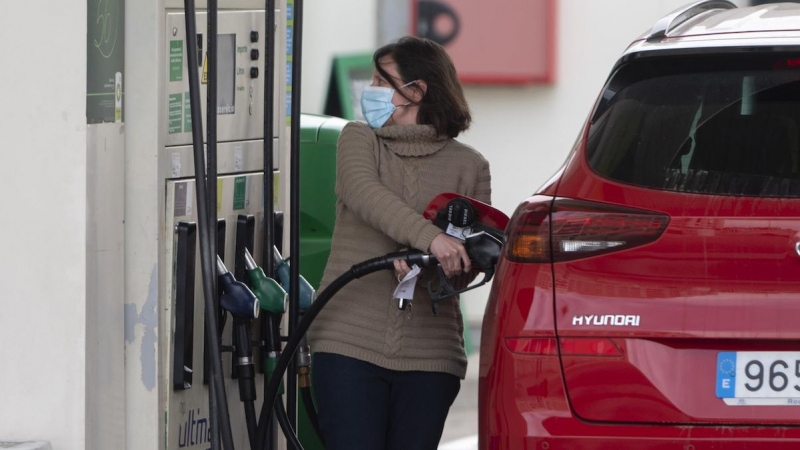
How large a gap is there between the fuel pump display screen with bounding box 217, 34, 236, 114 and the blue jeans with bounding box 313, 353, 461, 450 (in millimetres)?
875

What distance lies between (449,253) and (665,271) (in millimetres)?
723

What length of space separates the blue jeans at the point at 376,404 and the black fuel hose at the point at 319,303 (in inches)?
3.5

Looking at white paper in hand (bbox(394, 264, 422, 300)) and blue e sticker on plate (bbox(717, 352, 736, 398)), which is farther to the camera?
white paper in hand (bbox(394, 264, 422, 300))

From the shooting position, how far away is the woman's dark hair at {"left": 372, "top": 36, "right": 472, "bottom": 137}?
4035 millimetres

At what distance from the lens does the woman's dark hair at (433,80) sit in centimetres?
404

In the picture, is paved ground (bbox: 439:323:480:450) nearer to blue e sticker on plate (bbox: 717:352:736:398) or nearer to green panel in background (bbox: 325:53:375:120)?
green panel in background (bbox: 325:53:375:120)

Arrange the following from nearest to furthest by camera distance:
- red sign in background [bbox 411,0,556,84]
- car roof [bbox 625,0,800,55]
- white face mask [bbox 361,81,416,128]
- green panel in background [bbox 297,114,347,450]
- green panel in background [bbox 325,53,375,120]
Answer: car roof [bbox 625,0,800,55], white face mask [bbox 361,81,416,128], green panel in background [bbox 297,114,347,450], green panel in background [bbox 325,53,375,120], red sign in background [bbox 411,0,556,84]

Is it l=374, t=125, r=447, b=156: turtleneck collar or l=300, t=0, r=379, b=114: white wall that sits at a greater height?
l=300, t=0, r=379, b=114: white wall

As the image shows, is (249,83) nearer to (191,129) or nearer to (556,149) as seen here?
(191,129)

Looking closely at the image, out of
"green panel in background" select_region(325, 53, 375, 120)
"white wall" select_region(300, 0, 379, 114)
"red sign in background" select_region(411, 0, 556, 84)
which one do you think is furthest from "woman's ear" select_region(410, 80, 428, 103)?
"white wall" select_region(300, 0, 379, 114)

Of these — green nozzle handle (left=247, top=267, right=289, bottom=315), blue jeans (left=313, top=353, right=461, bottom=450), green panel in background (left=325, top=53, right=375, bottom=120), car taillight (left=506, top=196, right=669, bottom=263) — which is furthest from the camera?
green panel in background (left=325, top=53, right=375, bottom=120)

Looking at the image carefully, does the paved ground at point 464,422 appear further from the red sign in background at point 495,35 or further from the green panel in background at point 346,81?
the red sign in background at point 495,35

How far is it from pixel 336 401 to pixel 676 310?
44.9 inches
